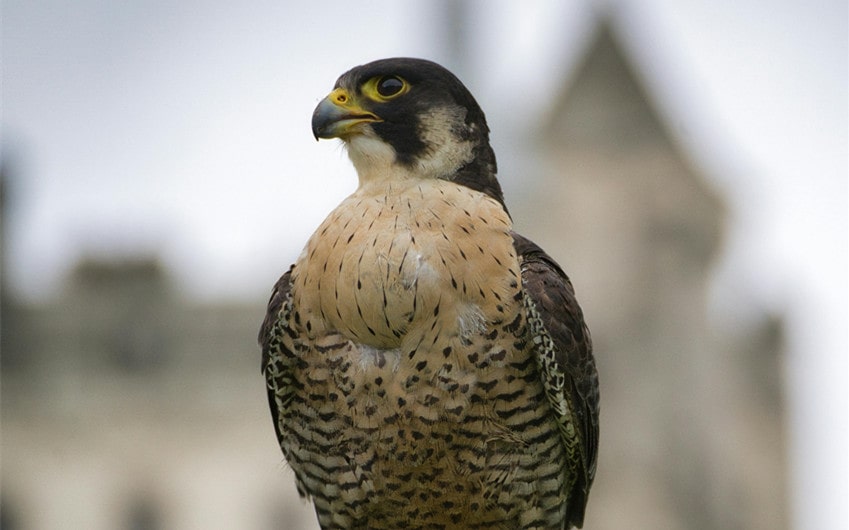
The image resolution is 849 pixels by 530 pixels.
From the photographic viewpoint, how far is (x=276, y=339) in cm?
393

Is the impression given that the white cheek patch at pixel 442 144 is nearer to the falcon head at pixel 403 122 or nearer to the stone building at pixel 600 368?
the falcon head at pixel 403 122

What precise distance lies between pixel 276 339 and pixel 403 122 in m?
0.73

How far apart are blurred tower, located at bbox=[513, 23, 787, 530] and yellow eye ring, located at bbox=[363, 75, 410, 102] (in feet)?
97.7

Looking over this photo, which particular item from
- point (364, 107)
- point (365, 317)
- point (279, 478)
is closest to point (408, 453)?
point (365, 317)

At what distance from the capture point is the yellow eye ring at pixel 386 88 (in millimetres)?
3900

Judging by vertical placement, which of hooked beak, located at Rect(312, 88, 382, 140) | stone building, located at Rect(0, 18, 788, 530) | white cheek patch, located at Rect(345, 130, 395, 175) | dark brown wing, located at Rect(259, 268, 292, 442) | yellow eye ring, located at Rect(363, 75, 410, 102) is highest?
yellow eye ring, located at Rect(363, 75, 410, 102)

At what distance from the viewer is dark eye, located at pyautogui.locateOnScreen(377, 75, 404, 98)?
3.91 metres

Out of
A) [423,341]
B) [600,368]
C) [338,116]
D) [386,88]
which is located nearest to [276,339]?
[423,341]

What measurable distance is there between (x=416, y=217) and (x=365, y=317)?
0.31 metres

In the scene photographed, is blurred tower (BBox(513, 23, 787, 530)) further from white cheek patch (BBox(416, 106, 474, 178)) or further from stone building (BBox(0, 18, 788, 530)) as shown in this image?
white cheek patch (BBox(416, 106, 474, 178))

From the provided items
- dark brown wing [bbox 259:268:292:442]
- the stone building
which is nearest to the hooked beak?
dark brown wing [bbox 259:268:292:442]

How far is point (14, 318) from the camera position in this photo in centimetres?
3030

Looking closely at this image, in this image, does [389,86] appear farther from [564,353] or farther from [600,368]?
[600,368]

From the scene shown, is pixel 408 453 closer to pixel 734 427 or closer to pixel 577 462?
pixel 577 462
